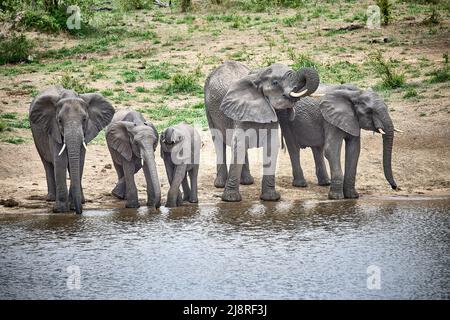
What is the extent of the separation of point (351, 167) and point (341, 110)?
696 mm

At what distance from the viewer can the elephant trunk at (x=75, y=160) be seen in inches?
471

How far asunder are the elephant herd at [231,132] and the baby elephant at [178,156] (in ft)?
0.04

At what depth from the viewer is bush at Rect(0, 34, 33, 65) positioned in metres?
22.0

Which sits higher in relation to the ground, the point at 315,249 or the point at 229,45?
the point at 229,45

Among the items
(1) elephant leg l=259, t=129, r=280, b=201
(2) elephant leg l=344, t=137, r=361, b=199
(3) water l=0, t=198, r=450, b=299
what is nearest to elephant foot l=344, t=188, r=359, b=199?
(2) elephant leg l=344, t=137, r=361, b=199

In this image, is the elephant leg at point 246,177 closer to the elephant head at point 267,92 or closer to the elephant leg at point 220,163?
the elephant leg at point 220,163

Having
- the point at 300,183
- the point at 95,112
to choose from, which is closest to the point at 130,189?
the point at 95,112

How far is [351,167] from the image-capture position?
12977 mm

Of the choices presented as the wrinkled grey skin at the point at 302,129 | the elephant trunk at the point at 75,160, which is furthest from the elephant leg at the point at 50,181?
the wrinkled grey skin at the point at 302,129

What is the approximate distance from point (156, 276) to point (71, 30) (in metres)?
15.1

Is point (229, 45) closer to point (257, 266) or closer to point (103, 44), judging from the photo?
point (103, 44)

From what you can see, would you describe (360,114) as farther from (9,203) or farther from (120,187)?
(9,203)
